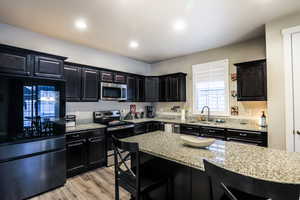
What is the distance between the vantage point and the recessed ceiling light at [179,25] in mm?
2770

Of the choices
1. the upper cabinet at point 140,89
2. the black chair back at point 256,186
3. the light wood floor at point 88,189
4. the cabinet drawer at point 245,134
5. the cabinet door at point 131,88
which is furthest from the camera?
the upper cabinet at point 140,89

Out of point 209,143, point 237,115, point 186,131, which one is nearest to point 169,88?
point 186,131

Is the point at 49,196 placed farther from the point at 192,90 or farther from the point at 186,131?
the point at 192,90

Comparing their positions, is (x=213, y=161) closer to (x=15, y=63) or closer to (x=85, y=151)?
(x=85, y=151)

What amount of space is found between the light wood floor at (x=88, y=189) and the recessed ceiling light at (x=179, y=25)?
3.08m

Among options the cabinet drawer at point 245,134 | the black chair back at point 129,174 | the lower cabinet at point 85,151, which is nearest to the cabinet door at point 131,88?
the lower cabinet at point 85,151

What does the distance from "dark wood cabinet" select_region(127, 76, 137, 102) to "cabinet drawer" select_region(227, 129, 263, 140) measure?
2760 millimetres

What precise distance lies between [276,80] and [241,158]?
2071 millimetres

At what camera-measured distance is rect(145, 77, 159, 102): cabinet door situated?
16.7 ft

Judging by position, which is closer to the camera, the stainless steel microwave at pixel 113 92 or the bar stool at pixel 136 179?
the bar stool at pixel 136 179

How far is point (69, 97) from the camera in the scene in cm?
341

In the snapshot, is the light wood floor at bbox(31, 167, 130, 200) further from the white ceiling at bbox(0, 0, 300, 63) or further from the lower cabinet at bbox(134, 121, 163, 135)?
the white ceiling at bbox(0, 0, 300, 63)

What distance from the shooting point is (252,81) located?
10.6 ft

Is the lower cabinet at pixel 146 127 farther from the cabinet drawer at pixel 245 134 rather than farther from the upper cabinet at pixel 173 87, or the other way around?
the cabinet drawer at pixel 245 134
